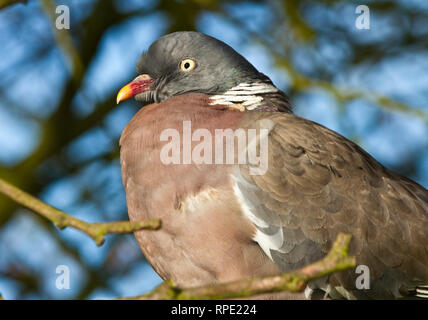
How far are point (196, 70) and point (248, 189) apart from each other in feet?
3.71

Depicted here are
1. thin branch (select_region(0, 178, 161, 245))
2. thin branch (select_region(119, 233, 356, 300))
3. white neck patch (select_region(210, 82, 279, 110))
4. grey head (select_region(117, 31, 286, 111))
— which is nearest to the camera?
thin branch (select_region(119, 233, 356, 300))

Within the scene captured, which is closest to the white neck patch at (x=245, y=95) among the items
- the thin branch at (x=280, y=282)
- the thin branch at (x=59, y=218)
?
the thin branch at (x=59, y=218)

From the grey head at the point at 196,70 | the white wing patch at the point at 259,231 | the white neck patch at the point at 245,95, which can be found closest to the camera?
the white wing patch at the point at 259,231

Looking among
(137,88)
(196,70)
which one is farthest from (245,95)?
(137,88)

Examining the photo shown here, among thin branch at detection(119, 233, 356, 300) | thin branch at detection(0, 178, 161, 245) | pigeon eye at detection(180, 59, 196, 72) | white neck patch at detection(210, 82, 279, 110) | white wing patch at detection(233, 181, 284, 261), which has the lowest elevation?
white wing patch at detection(233, 181, 284, 261)

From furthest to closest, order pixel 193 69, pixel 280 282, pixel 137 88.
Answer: pixel 137 88
pixel 193 69
pixel 280 282

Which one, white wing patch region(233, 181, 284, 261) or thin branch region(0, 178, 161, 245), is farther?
white wing patch region(233, 181, 284, 261)

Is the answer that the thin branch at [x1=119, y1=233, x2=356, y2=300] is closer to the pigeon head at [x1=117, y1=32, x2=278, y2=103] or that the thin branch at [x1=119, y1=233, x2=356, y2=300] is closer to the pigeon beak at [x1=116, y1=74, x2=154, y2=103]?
the pigeon head at [x1=117, y1=32, x2=278, y2=103]

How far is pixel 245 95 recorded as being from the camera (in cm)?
448

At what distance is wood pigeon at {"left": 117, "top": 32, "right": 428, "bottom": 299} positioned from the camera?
386 centimetres

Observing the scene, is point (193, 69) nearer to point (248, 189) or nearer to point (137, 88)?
point (137, 88)

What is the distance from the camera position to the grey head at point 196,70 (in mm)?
4574

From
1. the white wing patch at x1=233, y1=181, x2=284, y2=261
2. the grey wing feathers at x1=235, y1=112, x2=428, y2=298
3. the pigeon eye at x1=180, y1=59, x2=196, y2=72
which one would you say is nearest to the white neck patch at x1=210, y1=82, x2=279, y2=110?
the grey wing feathers at x1=235, y1=112, x2=428, y2=298

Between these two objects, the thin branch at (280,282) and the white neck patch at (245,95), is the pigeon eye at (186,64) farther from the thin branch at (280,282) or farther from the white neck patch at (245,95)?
the thin branch at (280,282)
